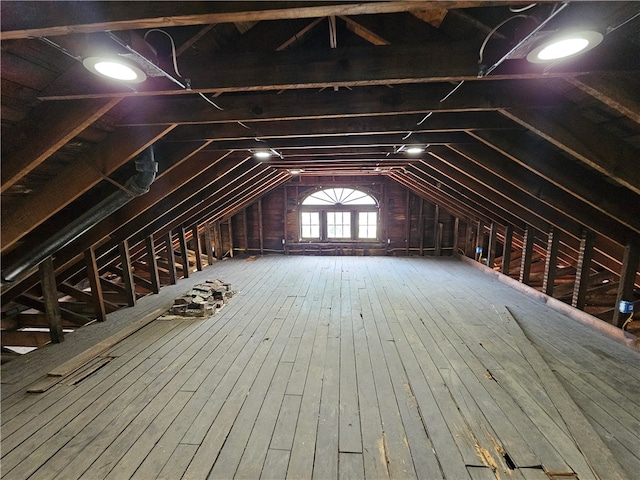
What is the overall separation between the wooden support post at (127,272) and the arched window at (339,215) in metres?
4.96

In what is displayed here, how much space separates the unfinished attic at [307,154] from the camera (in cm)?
133

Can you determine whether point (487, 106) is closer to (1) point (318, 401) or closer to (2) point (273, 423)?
(1) point (318, 401)

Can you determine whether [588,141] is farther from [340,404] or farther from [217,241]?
[217,241]

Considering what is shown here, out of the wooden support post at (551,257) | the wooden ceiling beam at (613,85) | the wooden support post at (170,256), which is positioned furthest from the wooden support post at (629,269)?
the wooden support post at (170,256)

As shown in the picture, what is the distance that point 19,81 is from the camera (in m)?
1.44

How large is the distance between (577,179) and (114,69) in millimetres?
3416

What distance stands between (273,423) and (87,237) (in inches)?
119

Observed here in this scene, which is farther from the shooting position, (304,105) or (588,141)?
(304,105)

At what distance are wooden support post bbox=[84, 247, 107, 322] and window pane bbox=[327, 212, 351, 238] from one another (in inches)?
229

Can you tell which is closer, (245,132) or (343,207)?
(245,132)

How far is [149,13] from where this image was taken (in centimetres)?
97

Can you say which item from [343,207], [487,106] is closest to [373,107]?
[487,106]

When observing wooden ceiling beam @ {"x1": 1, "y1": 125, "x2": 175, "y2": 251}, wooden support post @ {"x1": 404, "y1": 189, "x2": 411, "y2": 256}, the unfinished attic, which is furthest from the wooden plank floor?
wooden support post @ {"x1": 404, "y1": 189, "x2": 411, "y2": 256}

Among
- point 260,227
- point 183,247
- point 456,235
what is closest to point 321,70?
point 183,247
